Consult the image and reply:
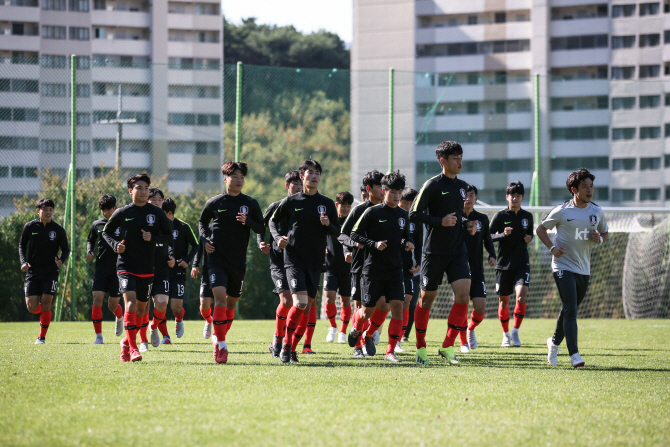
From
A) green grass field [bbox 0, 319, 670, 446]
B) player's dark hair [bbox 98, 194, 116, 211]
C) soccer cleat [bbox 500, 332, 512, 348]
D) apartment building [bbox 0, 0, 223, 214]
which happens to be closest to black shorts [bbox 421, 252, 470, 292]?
green grass field [bbox 0, 319, 670, 446]

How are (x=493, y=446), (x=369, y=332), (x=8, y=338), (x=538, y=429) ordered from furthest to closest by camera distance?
(x=8, y=338) < (x=369, y=332) < (x=538, y=429) < (x=493, y=446)

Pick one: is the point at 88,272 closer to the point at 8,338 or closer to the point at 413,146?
the point at 8,338

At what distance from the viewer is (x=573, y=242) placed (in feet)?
27.7

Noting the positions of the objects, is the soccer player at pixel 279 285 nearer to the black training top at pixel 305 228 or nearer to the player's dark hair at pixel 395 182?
the black training top at pixel 305 228

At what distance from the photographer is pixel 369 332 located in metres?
9.42

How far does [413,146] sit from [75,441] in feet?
58.6

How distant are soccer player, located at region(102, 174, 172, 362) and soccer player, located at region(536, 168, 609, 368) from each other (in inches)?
167

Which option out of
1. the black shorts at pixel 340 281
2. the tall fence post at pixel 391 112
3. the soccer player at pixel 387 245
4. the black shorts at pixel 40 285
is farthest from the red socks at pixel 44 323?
the tall fence post at pixel 391 112

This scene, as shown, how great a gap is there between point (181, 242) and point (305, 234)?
3.85 meters

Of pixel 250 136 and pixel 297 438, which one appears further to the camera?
pixel 250 136

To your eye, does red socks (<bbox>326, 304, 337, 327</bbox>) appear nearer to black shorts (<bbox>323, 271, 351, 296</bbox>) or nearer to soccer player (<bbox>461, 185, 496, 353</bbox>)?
black shorts (<bbox>323, 271, 351, 296</bbox>)

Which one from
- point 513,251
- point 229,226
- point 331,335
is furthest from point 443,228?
point 331,335

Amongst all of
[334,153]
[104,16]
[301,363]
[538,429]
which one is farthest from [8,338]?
[104,16]

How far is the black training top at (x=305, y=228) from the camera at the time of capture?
8555 mm
